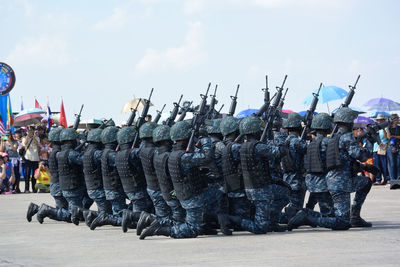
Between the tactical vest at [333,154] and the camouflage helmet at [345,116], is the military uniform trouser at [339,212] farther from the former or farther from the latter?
the camouflage helmet at [345,116]

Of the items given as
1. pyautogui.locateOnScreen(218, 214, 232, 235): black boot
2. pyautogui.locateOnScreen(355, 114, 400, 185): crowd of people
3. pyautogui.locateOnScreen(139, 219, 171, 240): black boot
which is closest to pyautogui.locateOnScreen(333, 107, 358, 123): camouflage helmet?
pyautogui.locateOnScreen(218, 214, 232, 235): black boot

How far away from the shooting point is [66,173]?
45.0ft

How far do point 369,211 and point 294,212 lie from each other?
2985mm

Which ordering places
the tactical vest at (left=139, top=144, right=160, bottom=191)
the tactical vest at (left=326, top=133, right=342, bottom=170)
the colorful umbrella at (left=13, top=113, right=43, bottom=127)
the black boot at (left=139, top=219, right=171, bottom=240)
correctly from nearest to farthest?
the black boot at (left=139, top=219, right=171, bottom=240) < the tactical vest at (left=326, top=133, right=342, bottom=170) < the tactical vest at (left=139, top=144, right=160, bottom=191) < the colorful umbrella at (left=13, top=113, right=43, bottom=127)

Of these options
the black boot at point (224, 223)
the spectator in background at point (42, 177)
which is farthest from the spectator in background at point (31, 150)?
the black boot at point (224, 223)

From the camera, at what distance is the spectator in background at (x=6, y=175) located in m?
21.5

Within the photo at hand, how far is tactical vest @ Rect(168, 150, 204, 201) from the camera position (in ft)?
35.7

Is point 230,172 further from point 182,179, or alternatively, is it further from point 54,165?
point 54,165

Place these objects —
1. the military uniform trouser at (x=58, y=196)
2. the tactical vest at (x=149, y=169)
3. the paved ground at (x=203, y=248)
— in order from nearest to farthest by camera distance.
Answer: the paved ground at (x=203, y=248) → the tactical vest at (x=149, y=169) → the military uniform trouser at (x=58, y=196)

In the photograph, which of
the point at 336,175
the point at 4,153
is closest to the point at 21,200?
the point at 4,153

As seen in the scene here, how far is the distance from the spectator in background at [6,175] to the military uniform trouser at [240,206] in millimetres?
11417

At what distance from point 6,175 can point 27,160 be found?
84cm

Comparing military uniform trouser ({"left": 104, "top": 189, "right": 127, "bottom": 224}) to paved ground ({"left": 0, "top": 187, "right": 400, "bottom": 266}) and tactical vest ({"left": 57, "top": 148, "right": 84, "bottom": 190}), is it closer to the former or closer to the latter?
paved ground ({"left": 0, "top": 187, "right": 400, "bottom": 266})

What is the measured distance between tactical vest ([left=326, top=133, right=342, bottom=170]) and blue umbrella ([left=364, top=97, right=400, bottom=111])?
42.2ft
